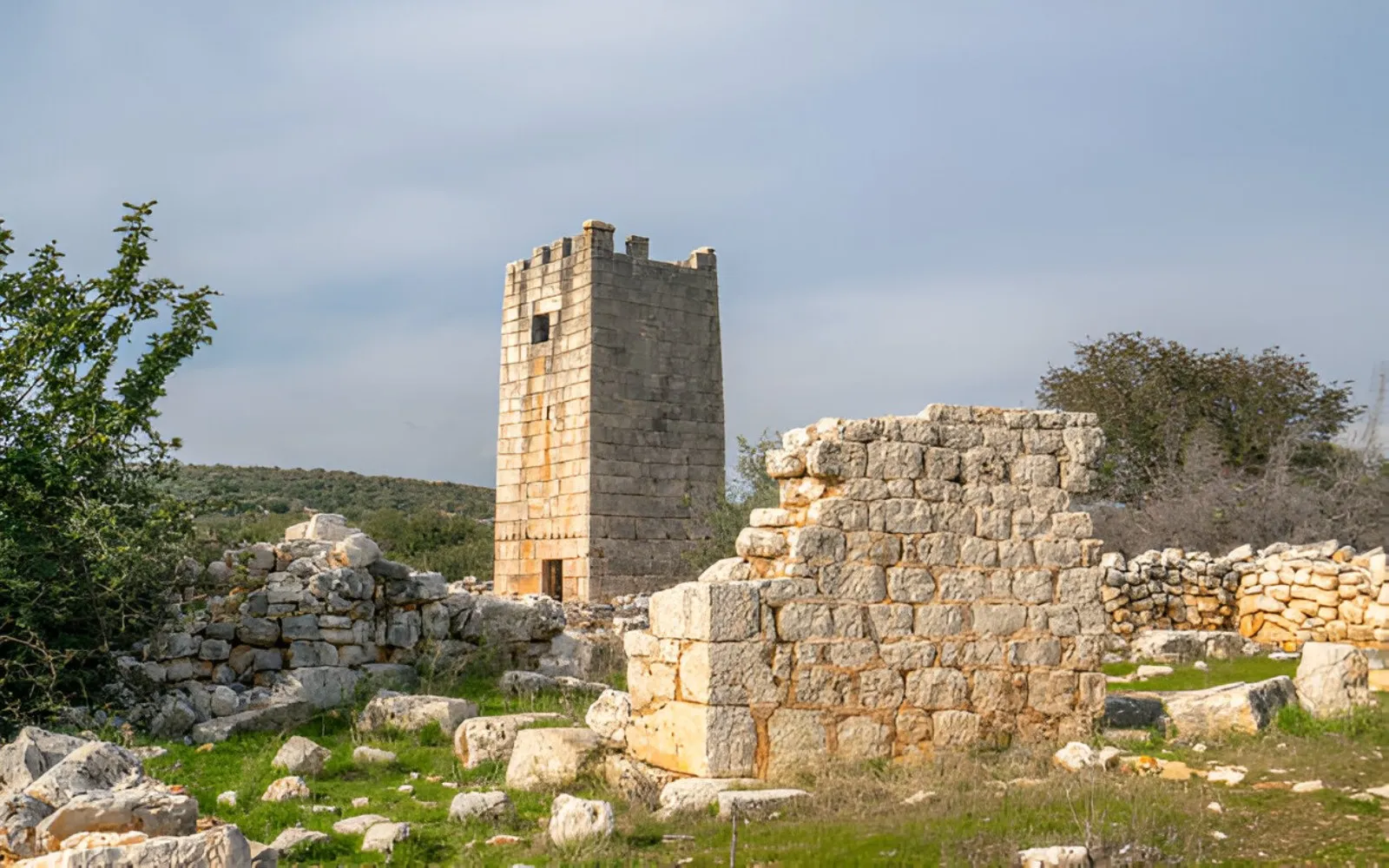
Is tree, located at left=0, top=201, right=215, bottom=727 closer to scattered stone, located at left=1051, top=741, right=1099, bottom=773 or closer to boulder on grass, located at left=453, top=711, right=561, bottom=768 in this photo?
boulder on grass, located at left=453, top=711, right=561, bottom=768

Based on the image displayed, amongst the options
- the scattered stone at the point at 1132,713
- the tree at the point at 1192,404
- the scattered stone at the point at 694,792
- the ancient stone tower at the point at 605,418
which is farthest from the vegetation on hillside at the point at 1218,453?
the scattered stone at the point at 694,792

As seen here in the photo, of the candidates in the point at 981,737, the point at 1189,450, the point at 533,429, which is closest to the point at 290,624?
the point at 981,737

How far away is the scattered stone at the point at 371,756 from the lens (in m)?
9.38

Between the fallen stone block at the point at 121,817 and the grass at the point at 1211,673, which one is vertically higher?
the fallen stone block at the point at 121,817

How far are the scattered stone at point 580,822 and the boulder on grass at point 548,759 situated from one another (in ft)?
5.23

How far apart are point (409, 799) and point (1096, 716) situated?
489 centimetres

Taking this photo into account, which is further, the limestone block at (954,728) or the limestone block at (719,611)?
the limestone block at (954,728)

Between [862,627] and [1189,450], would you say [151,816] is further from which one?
[1189,450]

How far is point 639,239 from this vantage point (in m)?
22.2

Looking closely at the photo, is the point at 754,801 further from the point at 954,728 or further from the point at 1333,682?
the point at 1333,682

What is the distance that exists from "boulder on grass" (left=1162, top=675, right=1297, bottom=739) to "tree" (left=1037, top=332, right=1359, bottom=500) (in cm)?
1956

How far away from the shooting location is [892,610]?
838 cm

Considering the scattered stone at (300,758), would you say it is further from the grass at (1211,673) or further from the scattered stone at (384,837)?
the grass at (1211,673)

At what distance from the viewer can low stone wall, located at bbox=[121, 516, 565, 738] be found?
11508 millimetres
